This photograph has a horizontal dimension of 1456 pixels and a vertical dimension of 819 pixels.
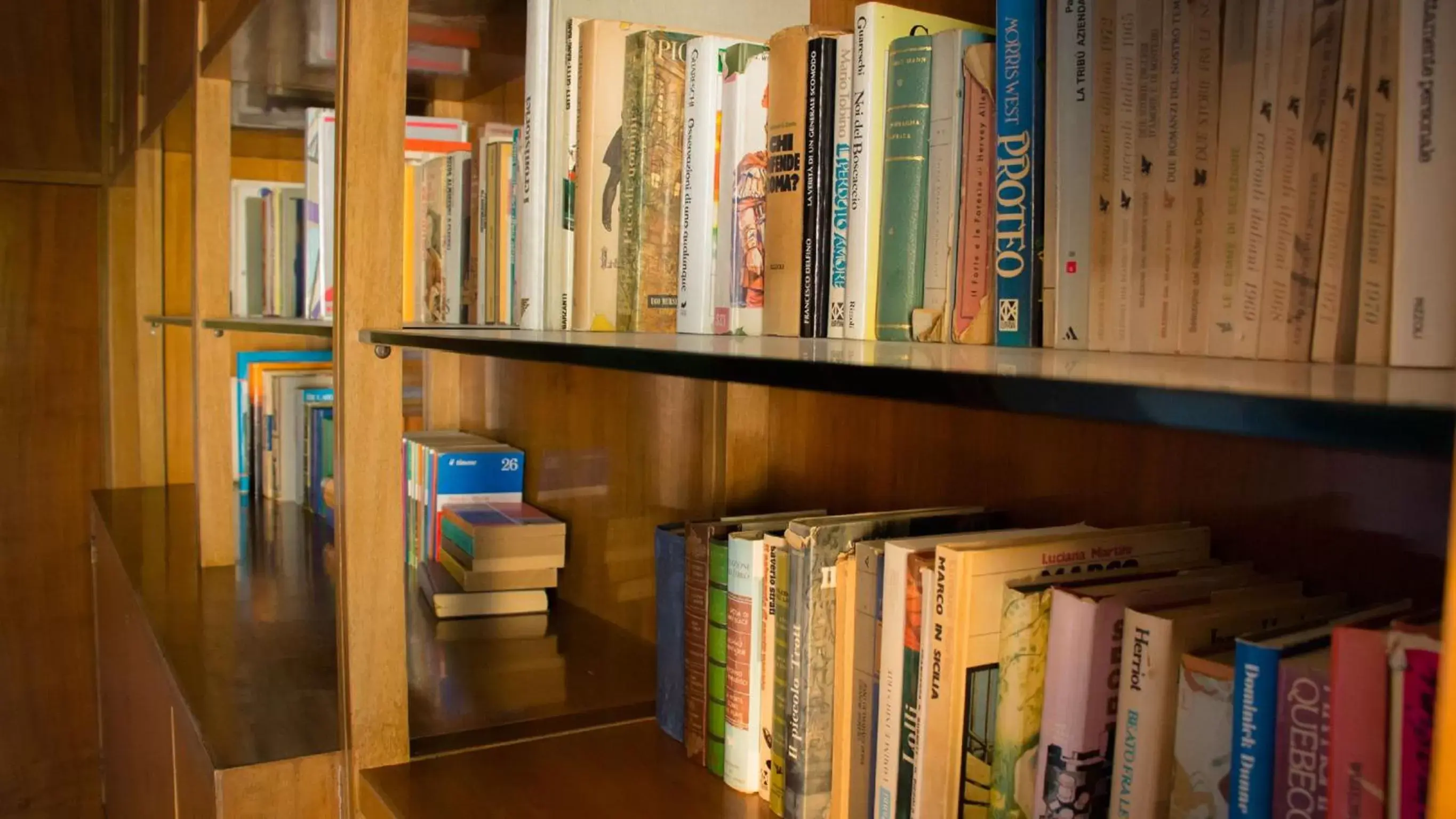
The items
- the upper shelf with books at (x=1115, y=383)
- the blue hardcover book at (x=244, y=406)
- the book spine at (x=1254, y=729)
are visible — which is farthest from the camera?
the blue hardcover book at (x=244, y=406)

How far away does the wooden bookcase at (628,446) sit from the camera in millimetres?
437

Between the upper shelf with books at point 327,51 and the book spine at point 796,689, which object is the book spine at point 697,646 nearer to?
the book spine at point 796,689

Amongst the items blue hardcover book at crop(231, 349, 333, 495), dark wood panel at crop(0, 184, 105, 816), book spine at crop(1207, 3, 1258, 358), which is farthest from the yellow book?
dark wood panel at crop(0, 184, 105, 816)

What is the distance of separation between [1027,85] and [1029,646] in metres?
0.36

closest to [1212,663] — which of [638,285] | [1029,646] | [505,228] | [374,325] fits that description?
[1029,646]

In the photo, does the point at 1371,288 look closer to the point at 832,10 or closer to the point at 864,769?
the point at 864,769

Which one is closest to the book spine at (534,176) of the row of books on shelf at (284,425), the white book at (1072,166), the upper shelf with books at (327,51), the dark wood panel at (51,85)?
the upper shelf with books at (327,51)

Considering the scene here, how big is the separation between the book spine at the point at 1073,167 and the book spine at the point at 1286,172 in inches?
4.6

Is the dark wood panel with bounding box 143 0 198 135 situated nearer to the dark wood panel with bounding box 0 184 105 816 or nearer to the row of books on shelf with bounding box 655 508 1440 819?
the dark wood panel with bounding box 0 184 105 816

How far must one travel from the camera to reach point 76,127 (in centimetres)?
286

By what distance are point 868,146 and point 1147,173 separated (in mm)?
234

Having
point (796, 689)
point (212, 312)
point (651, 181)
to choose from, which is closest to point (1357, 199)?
point (796, 689)

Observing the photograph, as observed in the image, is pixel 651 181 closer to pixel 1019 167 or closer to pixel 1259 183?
pixel 1019 167

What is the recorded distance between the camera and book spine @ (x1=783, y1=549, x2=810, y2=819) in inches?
33.6
